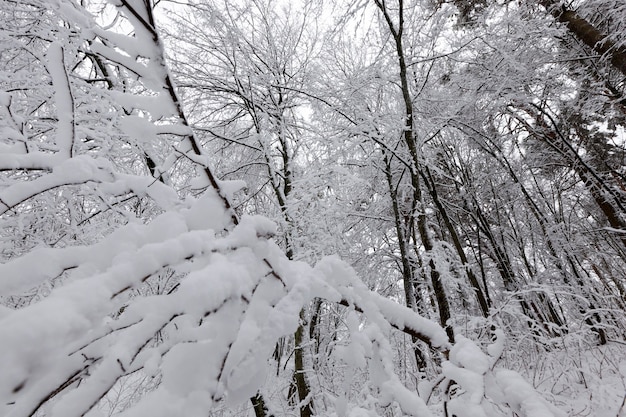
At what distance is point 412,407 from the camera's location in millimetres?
846

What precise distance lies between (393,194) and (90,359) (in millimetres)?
5641

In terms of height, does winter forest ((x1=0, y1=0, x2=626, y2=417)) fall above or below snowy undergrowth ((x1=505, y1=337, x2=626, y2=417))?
above

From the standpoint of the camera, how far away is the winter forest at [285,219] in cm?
56

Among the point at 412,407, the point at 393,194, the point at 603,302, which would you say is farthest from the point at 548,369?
the point at 412,407

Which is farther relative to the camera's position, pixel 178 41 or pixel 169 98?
pixel 178 41

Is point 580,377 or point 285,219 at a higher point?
point 285,219

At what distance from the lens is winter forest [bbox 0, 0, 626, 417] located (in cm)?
56

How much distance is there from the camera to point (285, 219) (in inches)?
195

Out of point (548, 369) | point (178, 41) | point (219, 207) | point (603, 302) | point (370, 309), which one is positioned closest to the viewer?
point (219, 207)

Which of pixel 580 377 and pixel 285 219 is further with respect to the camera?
pixel 285 219

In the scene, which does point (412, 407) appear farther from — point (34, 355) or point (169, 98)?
point (169, 98)

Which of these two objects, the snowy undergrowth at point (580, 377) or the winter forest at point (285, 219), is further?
the snowy undergrowth at point (580, 377)

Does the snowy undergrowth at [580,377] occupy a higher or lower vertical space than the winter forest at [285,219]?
lower

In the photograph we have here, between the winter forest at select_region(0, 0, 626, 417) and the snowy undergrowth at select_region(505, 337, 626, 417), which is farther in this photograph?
the snowy undergrowth at select_region(505, 337, 626, 417)
